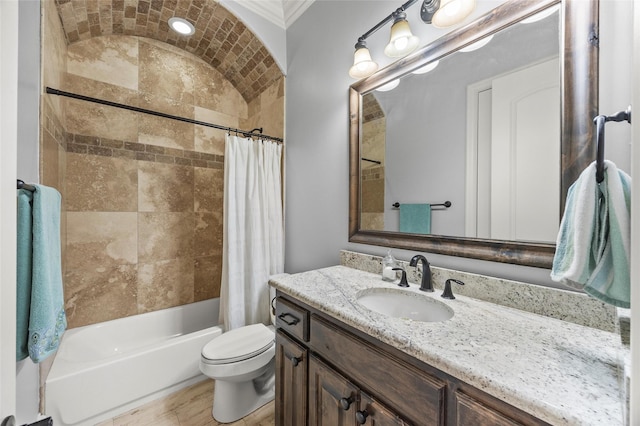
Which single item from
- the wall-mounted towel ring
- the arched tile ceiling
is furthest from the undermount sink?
the arched tile ceiling

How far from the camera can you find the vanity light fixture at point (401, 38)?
4.04 feet

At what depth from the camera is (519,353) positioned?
2.10ft

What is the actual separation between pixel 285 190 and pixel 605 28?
6.36 ft

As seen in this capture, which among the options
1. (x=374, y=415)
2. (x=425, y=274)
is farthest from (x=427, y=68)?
(x=374, y=415)

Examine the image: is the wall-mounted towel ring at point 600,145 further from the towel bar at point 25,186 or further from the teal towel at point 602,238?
the towel bar at point 25,186

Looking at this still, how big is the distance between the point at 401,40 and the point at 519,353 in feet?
4.46

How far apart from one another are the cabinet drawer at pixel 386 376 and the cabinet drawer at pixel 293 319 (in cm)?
8

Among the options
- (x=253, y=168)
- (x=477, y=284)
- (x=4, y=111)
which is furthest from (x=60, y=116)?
(x=477, y=284)

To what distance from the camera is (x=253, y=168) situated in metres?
2.05

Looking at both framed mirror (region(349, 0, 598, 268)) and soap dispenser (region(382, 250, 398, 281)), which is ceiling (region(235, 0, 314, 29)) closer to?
framed mirror (region(349, 0, 598, 268))

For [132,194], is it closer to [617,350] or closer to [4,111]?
[4,111]

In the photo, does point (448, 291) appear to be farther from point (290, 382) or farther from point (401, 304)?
point (290, 382)

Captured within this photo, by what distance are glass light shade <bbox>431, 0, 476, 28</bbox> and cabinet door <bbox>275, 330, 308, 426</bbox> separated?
1.51m

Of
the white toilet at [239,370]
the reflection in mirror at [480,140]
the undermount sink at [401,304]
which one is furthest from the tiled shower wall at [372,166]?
the white toilet at [239,370]
